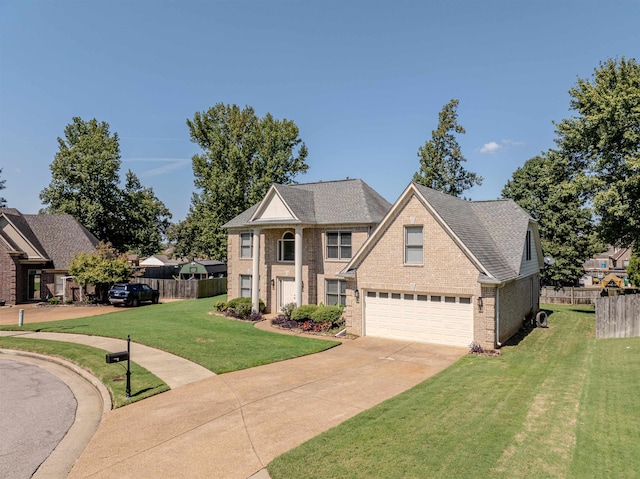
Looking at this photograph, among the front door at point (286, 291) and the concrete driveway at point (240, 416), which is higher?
the front door at point (286, 291)

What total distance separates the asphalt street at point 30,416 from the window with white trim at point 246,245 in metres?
15.4

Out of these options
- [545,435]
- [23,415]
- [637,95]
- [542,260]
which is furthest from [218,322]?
[637,95]

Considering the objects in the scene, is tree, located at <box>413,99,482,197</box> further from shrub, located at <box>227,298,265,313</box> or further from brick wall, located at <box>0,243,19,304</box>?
brick wall, located at <box>0,243,19,304</box>

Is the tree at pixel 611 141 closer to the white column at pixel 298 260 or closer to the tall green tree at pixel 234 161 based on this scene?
the white column at pixel 298 260

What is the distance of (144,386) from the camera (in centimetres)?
1196

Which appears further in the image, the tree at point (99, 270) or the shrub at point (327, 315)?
the tree at point (99, 270)

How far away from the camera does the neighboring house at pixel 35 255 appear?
33.1 m

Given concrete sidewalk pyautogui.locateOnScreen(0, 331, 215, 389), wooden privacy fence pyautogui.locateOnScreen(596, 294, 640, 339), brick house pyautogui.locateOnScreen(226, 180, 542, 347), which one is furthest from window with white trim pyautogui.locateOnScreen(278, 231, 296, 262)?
wooden privacy fence pyautogui.locateOnScreen(596, 294, 640, 339)

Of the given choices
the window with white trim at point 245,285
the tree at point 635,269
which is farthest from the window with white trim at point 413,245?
the tree at point 635,269

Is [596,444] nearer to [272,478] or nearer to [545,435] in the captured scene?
[545,435]

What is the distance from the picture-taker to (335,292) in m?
25.2

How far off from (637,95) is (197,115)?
40294 mm

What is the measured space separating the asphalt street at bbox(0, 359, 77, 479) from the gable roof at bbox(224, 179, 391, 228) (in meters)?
→ 14.6

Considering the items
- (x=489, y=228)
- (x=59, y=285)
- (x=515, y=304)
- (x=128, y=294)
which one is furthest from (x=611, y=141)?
(x=59, y=285)
